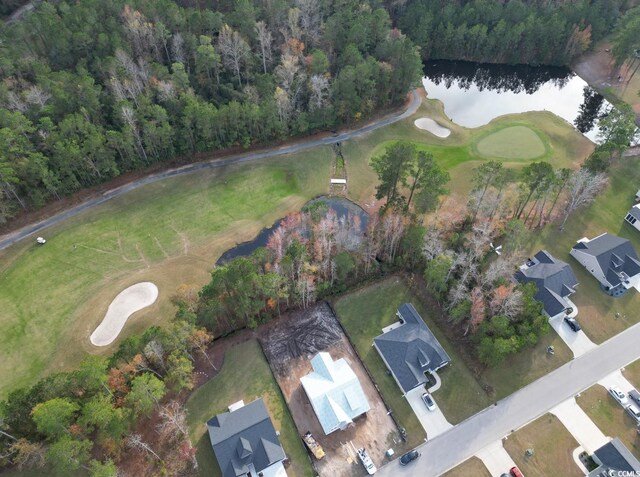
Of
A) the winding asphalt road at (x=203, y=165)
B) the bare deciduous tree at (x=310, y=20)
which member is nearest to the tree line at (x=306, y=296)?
the winding asphalt road at (x=203, y=165)

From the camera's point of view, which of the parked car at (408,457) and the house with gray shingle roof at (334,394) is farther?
the house with gray shingle roof at (334,394)

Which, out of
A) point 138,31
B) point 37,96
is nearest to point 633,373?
point 37,96

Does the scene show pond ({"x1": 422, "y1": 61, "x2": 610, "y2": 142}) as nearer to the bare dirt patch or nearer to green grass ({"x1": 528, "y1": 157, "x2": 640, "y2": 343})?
the bare dirt patch

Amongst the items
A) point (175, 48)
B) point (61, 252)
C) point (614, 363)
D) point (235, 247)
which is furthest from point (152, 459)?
point (175, 48)

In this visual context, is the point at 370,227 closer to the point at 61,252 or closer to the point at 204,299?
the point at 204,299

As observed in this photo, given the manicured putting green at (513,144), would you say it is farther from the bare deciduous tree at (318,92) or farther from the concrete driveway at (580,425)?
the concrete driveway at (580,425)

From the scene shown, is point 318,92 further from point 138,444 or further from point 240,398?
point 138,444
